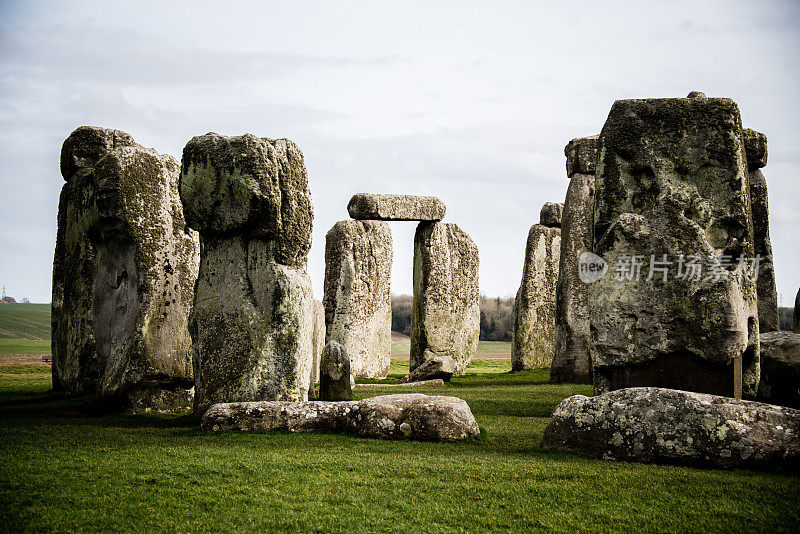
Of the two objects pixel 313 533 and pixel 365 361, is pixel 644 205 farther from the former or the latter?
pixel 365 361

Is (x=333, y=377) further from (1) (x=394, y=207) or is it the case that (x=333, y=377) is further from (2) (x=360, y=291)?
(1) (x=394, y=207)

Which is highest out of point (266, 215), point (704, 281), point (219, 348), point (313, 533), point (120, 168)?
point (120, 168)

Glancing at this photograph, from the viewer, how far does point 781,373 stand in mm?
10375

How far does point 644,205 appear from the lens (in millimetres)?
9219

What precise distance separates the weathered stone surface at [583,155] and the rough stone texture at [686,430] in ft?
33.6

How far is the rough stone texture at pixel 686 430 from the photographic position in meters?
5.95

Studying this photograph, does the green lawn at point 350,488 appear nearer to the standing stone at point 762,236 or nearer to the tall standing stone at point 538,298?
the standing stone at point 762,236

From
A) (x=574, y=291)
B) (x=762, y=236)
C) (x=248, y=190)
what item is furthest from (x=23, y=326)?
(x=762, y=236)

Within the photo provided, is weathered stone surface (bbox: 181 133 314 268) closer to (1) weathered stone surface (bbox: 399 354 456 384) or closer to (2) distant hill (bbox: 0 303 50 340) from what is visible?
(1) weathered stone surface (bbox: 399 354 456 384)

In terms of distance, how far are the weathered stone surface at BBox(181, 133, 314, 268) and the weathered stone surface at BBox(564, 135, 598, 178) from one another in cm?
876

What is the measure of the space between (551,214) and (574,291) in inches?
231

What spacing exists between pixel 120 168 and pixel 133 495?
5.66 meters

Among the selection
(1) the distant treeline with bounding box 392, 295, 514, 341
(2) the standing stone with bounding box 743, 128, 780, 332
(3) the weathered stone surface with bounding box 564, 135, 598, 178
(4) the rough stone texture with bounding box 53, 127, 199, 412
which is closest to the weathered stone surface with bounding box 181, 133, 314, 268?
(4) the rough stone texture with bounding box 53, 127, 199, 412

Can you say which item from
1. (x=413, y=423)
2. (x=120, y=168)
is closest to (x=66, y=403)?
(x=120, y=168)
